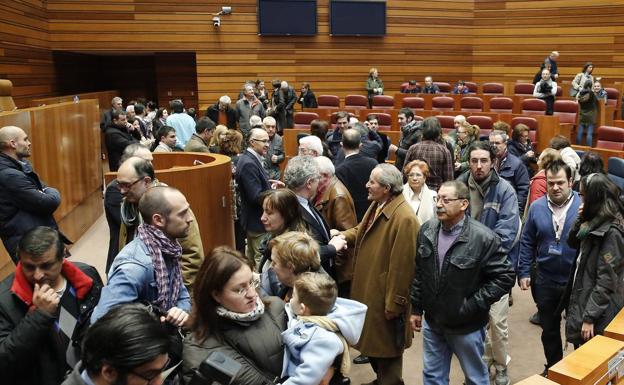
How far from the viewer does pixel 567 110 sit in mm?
9609

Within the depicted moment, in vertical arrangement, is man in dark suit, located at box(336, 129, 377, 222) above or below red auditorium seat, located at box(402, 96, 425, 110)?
below

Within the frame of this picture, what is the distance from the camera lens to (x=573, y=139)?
9.65 meters

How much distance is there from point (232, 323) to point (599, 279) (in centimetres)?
190

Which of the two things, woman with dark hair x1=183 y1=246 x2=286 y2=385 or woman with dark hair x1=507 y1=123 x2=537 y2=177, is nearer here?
woman with dark hair x1=183 y1=246 x2=286 y2=385

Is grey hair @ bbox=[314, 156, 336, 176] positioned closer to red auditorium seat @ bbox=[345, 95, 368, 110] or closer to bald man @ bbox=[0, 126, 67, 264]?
bald man @ bbox=[0, 126, 67, 264]

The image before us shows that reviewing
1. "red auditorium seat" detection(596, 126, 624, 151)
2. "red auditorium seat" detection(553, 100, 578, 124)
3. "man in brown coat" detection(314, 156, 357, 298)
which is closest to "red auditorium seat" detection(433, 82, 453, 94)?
"red auditorium seat" detection(553, 100, 578, 124)

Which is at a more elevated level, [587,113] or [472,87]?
[472,87]

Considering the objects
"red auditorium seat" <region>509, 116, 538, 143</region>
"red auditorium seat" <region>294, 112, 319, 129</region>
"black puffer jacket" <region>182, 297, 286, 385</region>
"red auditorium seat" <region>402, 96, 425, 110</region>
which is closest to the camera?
"black puffer jacket" <region>182, 297, 286, 385</region>

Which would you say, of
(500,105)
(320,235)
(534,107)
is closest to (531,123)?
(534,107)

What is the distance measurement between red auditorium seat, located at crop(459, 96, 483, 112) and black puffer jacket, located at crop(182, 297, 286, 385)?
30.5 ft

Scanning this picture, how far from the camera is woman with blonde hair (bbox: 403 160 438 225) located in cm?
380

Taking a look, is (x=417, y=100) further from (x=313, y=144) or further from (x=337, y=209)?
(x=337, y=209)

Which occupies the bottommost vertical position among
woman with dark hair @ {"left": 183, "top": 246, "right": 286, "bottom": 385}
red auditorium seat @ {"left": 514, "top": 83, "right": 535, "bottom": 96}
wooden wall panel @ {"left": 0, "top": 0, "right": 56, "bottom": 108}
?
woman with dark hair @ {"left": 183, "top": 246, "right": 286, "bottom": 385}

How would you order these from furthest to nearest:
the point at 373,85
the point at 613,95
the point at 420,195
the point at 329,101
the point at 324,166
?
the point at 373,85, the point at 329,101, the point at 613,95, the point at 420,195, the point at 324,166
